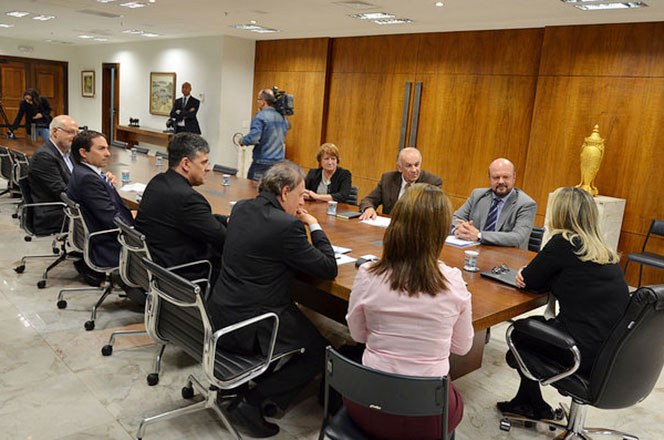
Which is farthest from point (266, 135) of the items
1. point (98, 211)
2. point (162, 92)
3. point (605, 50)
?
point (162, 92)

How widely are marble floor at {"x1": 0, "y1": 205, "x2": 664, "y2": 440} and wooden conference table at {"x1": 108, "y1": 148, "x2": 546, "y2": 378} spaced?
1.32 feet

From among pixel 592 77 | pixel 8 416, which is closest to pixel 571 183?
pixel 592 77

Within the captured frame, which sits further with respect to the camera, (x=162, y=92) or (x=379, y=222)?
(x=162, y=92)

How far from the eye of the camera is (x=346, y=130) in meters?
8.66

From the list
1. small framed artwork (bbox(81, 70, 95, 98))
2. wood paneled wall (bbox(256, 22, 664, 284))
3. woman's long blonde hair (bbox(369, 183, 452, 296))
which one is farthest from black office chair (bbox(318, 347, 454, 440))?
small framed artwork (bbox(81, 70, 95, 98))

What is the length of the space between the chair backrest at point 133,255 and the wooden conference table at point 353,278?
2.57 ft

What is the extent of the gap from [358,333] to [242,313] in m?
0.62

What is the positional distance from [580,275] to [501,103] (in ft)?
16.2

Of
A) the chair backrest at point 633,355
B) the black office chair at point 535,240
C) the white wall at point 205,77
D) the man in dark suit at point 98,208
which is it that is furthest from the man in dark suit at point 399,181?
the white wall at point 205,77

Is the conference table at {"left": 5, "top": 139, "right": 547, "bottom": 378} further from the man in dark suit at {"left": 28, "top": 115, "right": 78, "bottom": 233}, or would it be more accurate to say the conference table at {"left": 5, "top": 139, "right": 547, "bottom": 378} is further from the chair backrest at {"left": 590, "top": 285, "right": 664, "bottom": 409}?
the man in dark suit at {"left": 28, "top": 115, "right": 78, "bottom": 233}

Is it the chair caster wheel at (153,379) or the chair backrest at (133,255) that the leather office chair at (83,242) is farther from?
the chair caster wheel at (153,379)

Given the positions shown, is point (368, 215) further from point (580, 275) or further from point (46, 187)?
point (46, 187)

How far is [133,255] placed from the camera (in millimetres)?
2982

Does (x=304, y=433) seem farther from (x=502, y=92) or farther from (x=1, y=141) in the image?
(x=1, y=141)
